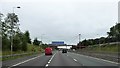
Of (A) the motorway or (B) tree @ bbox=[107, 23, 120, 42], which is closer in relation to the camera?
(A) the motorway

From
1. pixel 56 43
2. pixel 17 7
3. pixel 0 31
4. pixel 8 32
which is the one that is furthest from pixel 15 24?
pixel 56 43

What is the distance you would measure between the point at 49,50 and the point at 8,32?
14.7 metres

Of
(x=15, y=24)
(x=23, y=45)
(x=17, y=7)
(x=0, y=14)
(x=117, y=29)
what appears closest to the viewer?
(x=17, y=7)

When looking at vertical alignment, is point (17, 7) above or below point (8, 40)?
above

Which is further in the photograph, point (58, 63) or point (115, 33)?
point (115, 33)

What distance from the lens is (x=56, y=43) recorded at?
6299 inches

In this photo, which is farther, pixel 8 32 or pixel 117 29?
pixel 117 29

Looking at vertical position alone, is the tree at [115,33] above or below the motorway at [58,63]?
above

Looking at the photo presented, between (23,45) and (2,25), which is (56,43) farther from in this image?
(2,25)

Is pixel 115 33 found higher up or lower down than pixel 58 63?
higher up

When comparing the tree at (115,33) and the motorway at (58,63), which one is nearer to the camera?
the motorway at (58,63)

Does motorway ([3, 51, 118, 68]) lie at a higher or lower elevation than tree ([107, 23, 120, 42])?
lower

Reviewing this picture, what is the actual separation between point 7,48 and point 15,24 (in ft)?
24.1

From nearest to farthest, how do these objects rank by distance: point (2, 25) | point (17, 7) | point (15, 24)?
point (17, 7) → point (2, 25) → point (15, 24)
